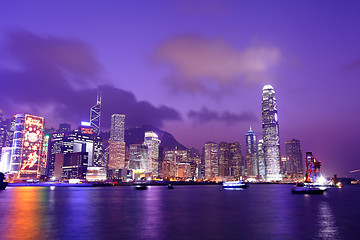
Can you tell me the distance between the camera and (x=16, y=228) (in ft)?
131

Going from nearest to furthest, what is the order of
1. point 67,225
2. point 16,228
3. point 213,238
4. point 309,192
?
point 213,238, point 16,228, point 67,225, point 309,192

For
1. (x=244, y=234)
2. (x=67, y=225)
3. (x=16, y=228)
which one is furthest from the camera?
(x=67, y=225)

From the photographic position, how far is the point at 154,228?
1612 inches

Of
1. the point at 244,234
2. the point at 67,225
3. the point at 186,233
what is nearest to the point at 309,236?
the point at 244,234

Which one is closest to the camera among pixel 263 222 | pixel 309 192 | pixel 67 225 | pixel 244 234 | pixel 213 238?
pixel 213 238

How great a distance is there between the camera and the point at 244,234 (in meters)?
36.2

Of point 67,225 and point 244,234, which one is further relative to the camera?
point 67,225

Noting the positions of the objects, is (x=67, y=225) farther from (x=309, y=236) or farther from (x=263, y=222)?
(x=309, y=236)

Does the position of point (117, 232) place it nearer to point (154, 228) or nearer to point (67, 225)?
point (154, 228)

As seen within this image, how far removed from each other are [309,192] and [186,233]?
447 feet

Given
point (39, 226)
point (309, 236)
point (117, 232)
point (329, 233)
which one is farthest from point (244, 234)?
point (39, 226)

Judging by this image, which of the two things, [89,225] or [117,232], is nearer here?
[117,232]

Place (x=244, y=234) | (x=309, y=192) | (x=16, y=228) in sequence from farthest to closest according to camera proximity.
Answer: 1. (x=309, y=192)
2. (x=16, y=228)
3. (x=244, y=234)

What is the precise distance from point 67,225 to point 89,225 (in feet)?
10.4
